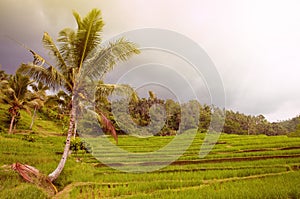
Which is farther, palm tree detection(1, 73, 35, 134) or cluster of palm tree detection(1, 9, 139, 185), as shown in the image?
palm tree detection(1, 73, 35, 134)

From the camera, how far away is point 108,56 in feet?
25.0

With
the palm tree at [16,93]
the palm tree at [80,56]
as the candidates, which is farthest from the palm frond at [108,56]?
the palm tree at [16,93]

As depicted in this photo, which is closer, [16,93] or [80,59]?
[80,59]

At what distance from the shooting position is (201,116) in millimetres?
40094

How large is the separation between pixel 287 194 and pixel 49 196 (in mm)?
6107

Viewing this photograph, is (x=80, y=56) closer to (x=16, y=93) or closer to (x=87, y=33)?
(x=87, y=33)

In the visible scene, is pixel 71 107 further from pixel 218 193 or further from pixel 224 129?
pixel 224 129

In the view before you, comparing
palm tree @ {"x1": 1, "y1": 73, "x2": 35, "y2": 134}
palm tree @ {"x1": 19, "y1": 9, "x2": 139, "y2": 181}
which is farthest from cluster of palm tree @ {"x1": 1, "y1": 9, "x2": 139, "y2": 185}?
palm tree @ {"x1": 1, "y1": 73, "x2": 35, "y2": 134}

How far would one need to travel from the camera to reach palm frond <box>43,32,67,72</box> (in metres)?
7.34

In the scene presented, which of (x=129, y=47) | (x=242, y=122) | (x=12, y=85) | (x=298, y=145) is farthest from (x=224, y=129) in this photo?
(x=129, y=47)

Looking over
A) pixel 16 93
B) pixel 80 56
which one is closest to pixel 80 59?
pixel 80 56

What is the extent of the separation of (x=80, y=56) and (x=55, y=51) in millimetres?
885

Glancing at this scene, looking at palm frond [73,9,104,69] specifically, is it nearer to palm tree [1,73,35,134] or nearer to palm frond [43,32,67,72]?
palm frond [43,32,67,72]

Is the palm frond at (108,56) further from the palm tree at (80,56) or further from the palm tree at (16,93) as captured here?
the palm tree at (16,93)
